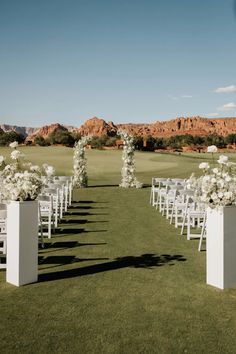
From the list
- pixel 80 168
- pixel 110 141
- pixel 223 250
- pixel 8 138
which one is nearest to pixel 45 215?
pixel 223 250

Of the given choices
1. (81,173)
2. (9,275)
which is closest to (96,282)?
(9,275)

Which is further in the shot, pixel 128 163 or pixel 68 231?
pixel 128 163

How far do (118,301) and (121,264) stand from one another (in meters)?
1.73

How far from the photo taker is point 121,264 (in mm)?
6652

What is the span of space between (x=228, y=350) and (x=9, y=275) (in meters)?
3.21

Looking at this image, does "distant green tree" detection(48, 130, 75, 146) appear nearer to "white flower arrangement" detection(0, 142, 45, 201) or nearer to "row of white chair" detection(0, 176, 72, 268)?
"row of white chair" detection(0, 176, 72, 268)

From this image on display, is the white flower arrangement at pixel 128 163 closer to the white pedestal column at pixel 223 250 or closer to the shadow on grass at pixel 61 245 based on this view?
the shadow on grass at pixel 61 245

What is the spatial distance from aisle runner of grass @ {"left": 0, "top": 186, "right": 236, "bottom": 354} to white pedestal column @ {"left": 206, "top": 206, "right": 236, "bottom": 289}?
20cm

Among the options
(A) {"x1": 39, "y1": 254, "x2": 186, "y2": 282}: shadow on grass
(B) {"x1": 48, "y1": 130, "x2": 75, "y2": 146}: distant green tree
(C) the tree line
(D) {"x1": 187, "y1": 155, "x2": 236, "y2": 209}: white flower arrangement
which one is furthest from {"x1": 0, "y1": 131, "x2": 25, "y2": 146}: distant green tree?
(D) {"x1": 187, "y1": 155, "x2": 236, "y2": 209}: white flower arrangement

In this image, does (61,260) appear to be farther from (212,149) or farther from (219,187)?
(212,149)

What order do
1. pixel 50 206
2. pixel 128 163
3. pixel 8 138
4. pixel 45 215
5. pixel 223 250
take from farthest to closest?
pixel 8 138 < pixel 128 163 < pixel 45 215 < pixel 50 206 < pixel 223 250

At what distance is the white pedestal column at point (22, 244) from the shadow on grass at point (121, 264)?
33cm

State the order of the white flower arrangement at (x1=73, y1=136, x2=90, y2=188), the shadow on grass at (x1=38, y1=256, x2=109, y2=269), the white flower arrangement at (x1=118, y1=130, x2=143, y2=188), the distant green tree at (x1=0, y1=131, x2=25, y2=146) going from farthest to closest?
the distant green tree at (x1=0, y1=131, x2=25, y2=146) < the white flower arrangement at (x1=118, y1=130, x2=143, y2=188) < the white flower arrangement at (x1=73, y1=136, x2=90, y2=188) < the shadow on grass at (x1=38, y1=256, x2=109, y2=269)

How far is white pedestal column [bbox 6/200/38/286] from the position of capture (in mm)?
5570
